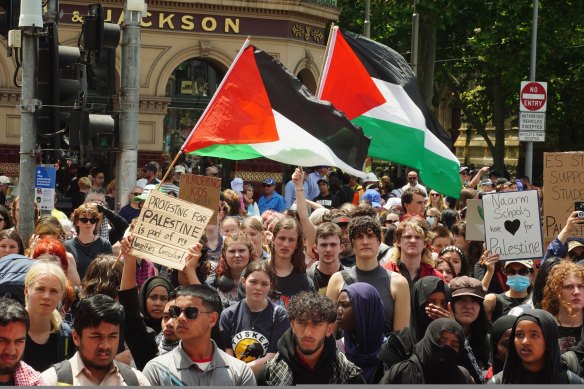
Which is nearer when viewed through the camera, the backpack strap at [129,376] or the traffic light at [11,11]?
the backpack strap at [129,376]

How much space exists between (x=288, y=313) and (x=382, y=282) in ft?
5.78

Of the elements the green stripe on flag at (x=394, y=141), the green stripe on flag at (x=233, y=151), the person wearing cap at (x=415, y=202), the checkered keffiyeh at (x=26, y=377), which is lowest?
the checkered keffiyeh at (x=26, y=377)

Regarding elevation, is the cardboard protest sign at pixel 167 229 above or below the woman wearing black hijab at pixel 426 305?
above

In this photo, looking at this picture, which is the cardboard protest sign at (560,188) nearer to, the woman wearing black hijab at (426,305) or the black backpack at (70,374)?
the woman wearing black hijab at (426,305)

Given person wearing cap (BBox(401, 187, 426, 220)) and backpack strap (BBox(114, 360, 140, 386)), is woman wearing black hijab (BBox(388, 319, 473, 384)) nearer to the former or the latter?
backpack strap (BBox(114, 360, 140, 386))

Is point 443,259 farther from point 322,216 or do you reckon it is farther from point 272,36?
point 272,36

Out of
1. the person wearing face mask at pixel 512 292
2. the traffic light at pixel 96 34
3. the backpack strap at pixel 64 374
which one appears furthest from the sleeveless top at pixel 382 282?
the traffic light at pixel 96 34

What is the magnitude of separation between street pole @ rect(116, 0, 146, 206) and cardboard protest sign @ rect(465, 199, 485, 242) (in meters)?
4.95

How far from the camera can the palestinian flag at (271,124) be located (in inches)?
429

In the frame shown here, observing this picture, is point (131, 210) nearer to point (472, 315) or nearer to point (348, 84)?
point (348, 84)

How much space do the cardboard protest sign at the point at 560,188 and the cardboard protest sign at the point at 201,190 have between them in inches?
123

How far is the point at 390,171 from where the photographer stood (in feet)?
138

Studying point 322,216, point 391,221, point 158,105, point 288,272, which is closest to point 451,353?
point 288,272

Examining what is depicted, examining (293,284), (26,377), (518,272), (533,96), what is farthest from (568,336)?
(533,96)
